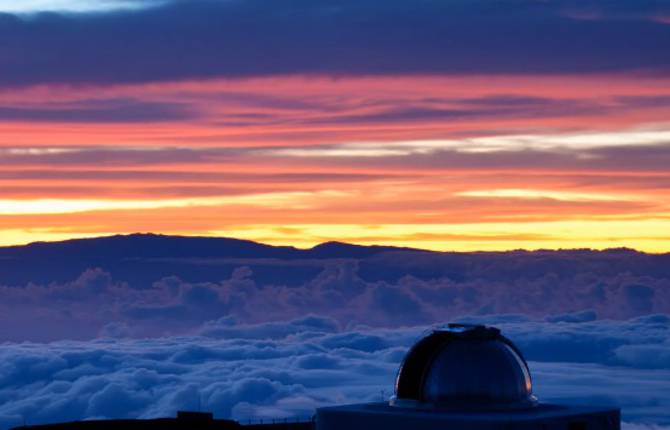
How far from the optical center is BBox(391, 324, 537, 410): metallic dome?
2397 inches

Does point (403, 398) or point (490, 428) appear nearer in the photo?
point (490, 428)

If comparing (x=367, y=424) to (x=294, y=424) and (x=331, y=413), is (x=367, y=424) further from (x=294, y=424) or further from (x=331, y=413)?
(x=294, y=424)

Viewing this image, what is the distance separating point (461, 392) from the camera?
6088 cm

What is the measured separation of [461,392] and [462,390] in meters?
0.08

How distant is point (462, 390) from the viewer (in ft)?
200

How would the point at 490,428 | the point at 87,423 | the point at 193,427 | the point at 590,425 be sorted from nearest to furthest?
the point at 490,428, the point at 590,425, the point at 193,427, the point at 87,423

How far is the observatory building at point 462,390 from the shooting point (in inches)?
2381

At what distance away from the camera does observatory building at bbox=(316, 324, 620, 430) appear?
60469 millimetres

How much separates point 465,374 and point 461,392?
0.68 metres

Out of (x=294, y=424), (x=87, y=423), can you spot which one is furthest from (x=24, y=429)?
(x=294, y=424)

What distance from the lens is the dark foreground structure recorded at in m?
60.4

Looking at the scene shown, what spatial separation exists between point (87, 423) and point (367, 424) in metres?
30.1

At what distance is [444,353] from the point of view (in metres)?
61.3

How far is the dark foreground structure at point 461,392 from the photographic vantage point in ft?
198
